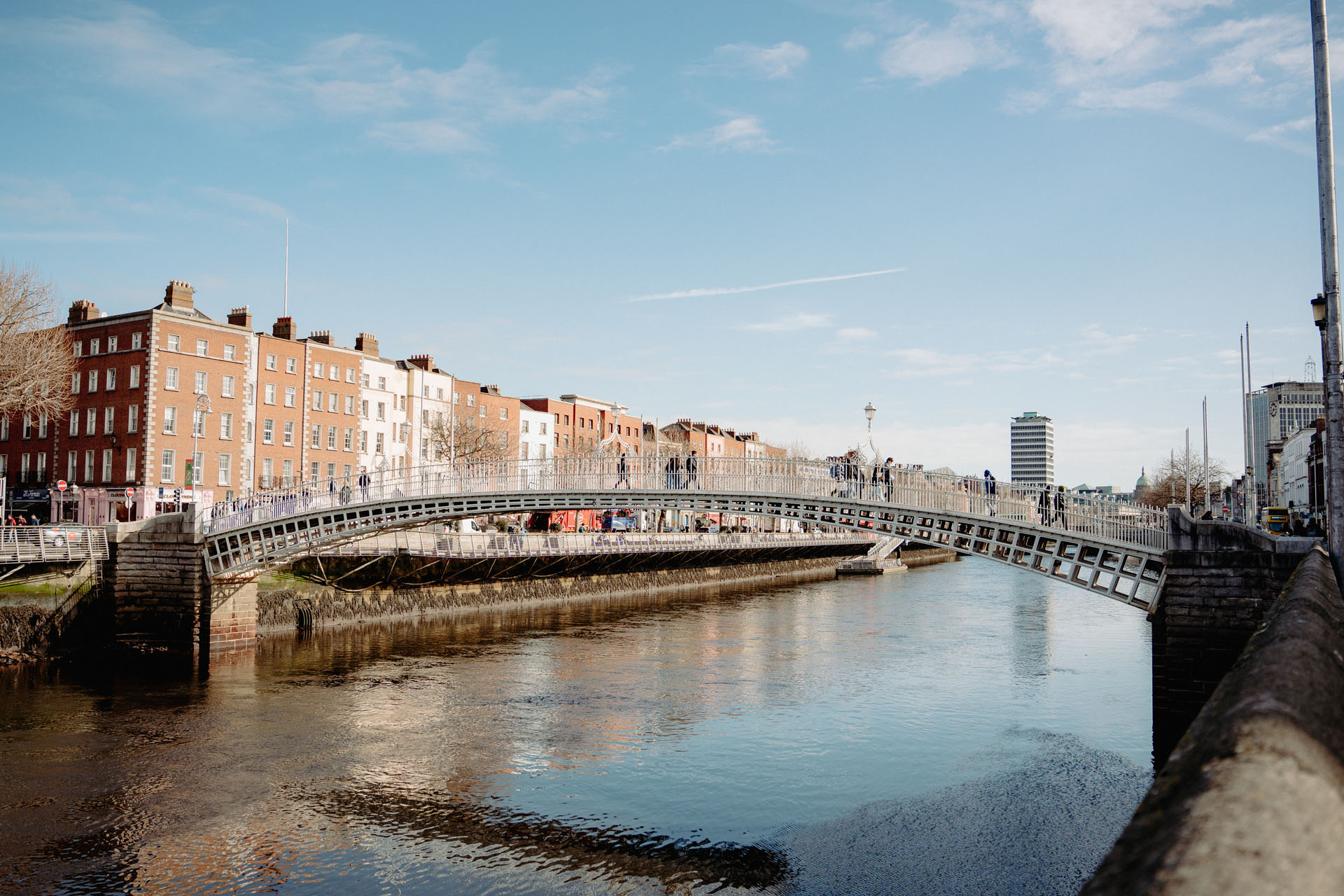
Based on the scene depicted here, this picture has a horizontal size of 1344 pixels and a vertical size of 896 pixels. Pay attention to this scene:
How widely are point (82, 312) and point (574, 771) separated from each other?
47.2 metres

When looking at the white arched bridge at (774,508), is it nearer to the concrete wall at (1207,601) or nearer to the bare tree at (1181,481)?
the concrete wall at (1207,601)

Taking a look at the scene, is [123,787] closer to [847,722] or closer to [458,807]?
[458,807]

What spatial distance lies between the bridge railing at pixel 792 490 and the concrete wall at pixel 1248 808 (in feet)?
63.5

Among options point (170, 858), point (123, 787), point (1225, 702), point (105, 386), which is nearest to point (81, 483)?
point (105, 386)

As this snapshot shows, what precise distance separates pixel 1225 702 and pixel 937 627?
36.8 meters

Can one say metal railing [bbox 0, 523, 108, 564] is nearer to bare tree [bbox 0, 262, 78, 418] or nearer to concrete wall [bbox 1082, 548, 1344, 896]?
bare tree [bbox 0, 262, 78, 418]

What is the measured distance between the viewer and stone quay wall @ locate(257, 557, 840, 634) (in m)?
34.6

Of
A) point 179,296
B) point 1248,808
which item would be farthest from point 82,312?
point 1248,808

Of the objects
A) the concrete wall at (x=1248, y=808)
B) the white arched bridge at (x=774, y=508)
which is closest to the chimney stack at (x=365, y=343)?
the white arched bridge at (x=774, y=508)

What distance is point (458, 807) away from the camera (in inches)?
625

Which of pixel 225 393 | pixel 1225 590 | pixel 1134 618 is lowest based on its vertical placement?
pixel 1134 618

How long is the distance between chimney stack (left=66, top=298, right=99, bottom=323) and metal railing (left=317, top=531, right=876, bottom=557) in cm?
2472

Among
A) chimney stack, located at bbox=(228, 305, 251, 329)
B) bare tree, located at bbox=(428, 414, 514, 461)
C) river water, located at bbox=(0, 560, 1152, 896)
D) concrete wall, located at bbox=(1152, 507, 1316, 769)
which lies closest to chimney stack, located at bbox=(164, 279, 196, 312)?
chimney stack, located at bbox=(228, 305, 251, 329)

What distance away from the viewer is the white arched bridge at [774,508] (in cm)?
2216
